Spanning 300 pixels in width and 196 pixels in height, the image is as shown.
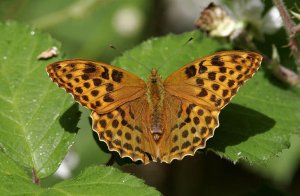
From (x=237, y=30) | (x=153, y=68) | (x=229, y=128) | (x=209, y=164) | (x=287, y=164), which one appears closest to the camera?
(x=229, y=128)

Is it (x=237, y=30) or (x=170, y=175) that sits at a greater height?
(x=237, y=30)

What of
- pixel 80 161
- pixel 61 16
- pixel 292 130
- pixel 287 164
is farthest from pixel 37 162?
pixel 61 16

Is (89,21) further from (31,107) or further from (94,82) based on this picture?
(94,82)

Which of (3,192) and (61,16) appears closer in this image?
(3,192)

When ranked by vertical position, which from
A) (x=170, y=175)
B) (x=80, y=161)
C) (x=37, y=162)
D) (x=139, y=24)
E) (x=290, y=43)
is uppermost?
(x=290, y=43)

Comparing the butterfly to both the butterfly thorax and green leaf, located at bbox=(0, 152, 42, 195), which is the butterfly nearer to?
the butterfly thorax

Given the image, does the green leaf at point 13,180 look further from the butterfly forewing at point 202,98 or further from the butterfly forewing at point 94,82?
the butterfly forewing at point 202,98

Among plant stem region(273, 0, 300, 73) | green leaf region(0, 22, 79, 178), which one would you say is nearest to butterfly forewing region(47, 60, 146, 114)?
green leaf region(0, 22, 79, 178)

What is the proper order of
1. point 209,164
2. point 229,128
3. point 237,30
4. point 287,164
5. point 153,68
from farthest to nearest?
point 209,164 < point 287,164 < point 237,30 < point 153,68 < point 229,128

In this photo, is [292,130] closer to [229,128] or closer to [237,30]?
[229,128]
